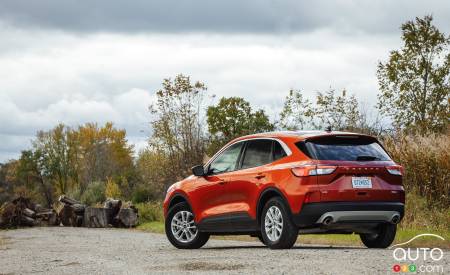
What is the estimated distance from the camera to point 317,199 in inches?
463

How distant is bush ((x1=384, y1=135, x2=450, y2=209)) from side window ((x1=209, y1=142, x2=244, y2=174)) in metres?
6.77

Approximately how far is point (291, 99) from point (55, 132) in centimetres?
5280

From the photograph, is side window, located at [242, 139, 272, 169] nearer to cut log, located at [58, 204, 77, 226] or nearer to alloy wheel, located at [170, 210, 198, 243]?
alloy wheel, located at [170, 210, 198, 243]

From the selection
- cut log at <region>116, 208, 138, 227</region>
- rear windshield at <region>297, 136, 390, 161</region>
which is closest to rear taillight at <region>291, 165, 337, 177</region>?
rear windshield at <region>297, 136, 390, 161</region>

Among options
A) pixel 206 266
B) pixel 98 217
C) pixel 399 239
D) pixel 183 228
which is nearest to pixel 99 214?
pixel 98 217

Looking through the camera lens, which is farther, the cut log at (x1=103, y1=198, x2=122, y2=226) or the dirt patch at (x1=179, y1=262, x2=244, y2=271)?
the cut log at (x1=103, y1=198, x2=122, y2=226)

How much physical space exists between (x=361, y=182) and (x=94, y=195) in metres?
27.2

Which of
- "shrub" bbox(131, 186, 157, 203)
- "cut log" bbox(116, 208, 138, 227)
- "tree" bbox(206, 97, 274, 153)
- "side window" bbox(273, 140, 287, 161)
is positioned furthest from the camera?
"tree" bbox(206, 97, 274, 153)

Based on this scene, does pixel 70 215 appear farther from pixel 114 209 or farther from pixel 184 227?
pixel 184 227

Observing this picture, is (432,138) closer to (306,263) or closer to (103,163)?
(306,263)

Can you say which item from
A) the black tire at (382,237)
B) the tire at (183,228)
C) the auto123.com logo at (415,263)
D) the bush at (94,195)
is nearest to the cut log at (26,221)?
the bush at (94,195)

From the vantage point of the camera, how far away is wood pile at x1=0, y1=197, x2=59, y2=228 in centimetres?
2936

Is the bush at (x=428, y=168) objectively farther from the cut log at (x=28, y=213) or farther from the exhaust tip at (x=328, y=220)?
the cut log at (x=28, y=213)

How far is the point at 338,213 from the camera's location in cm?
1180
